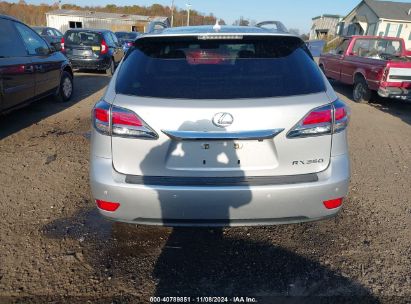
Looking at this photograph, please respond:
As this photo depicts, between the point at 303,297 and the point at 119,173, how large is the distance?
1552mm

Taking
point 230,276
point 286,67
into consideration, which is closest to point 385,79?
point 286,67

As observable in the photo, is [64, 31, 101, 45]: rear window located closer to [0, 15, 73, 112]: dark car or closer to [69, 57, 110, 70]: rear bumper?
[69, 57, 110, 70]: rear bumper

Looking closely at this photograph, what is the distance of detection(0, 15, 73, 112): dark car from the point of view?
5.65m

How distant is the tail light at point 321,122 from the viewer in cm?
245

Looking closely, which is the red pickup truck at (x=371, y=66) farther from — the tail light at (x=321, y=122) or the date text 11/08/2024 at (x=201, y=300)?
the date text 11/08/2024 at (x=201, y=300)

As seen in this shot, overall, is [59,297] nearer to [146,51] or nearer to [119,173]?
[119,173]

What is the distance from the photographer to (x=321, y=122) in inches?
98.1

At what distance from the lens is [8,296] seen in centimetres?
249

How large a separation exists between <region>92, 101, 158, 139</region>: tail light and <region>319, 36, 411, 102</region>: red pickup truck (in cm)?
777

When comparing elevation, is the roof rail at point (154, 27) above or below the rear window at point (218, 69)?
above

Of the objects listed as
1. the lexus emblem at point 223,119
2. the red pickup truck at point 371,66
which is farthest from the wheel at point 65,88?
the red pickup truck at point 371,66

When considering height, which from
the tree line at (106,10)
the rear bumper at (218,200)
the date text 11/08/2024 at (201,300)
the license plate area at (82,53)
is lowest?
the tree line at (106,10)

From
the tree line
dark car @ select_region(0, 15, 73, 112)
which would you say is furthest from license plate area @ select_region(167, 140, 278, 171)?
the tree line

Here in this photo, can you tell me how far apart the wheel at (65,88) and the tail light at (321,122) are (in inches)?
283
